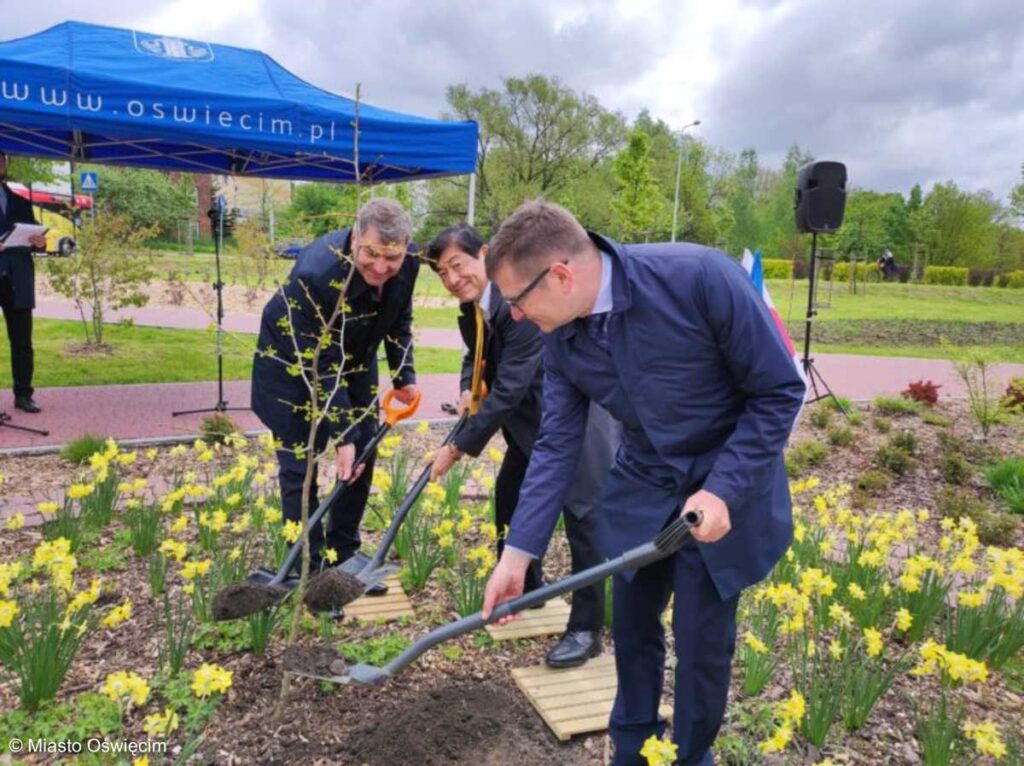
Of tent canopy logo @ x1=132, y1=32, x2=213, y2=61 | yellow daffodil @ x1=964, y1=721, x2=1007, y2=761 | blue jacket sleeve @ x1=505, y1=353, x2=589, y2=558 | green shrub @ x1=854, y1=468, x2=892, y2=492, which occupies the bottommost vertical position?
green shrub @ x1=854, y1=468, x2=892, y2=492

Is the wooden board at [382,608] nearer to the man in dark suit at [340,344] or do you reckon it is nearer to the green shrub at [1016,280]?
the man in dark suit at [340,344]

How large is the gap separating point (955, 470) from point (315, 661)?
16.1ft

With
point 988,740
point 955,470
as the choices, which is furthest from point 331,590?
point 955,470

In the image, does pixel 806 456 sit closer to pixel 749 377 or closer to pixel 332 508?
pixel 332 508

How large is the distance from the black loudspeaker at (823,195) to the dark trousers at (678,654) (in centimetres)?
684

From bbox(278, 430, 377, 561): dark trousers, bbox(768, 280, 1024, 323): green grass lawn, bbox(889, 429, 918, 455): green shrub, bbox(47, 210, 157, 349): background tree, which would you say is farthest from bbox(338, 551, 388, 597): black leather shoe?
bbox(768, 280, 1024, 323): green grass lawn

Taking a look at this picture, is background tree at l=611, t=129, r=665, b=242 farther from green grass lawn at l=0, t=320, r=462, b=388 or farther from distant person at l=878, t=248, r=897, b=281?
green grass lawn at l=0, t=320, r=462, b=388

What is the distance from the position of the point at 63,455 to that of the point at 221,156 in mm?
4119

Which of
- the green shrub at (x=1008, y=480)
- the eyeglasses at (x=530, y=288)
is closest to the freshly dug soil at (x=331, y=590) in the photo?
the eyeglasses at (x=530, y=288)

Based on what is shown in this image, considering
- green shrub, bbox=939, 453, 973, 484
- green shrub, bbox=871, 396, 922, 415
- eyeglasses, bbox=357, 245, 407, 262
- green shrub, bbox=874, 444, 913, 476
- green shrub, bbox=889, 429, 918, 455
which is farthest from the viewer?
green shrub, bbox=871, 396, 922, 415

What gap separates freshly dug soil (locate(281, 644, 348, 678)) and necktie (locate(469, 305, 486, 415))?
1060 mm

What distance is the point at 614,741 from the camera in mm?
2344

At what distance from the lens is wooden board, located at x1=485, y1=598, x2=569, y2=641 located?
327cm

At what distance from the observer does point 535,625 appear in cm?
336
